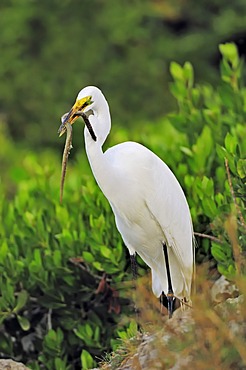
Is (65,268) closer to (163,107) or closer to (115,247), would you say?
(115,247)

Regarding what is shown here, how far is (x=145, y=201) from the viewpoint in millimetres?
5758

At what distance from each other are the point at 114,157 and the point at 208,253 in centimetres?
119

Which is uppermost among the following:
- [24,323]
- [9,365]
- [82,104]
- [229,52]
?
[82,104]

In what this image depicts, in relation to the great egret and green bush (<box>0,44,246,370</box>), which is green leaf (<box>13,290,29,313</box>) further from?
the great egret

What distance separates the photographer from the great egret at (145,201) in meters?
5.45

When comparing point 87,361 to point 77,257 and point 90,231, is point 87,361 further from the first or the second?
point 90,231

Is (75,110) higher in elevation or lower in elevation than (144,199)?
higher

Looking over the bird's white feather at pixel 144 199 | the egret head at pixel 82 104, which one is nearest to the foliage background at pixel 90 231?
the bird's white feather at pixel 144 199

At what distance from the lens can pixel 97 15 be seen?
18516mm

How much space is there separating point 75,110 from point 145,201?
729 millimetres

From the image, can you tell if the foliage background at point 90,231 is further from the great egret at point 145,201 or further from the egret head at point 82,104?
the egret head at point 82,104

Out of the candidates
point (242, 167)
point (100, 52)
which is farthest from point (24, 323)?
point (100, 52)

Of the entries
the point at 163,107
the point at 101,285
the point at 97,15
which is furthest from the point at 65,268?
the point at 97,15

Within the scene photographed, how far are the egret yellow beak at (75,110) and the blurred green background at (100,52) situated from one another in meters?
11.4
